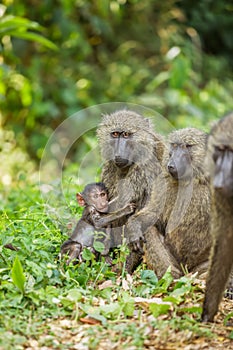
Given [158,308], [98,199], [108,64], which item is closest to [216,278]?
[158,308]

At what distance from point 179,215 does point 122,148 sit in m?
0.80

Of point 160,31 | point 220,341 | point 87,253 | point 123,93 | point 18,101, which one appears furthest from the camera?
point 160,31

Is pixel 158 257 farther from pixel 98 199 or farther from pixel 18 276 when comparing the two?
pixel 18 276

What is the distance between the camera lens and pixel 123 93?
1341cm

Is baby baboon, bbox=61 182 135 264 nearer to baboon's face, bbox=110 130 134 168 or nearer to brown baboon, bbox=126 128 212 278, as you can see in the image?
brown baboon, bbox=126 128 212 278

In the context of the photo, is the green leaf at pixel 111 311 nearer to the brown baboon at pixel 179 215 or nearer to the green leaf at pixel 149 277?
the green leaf at pixel 149 277

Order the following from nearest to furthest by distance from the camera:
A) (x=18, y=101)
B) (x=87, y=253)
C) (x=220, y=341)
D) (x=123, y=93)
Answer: (x=220, y=341) < (x=87, y=253) < (x=18, y=101) < (x=123, y=93)

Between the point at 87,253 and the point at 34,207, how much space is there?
1405 millimetres

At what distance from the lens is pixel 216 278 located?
464cm

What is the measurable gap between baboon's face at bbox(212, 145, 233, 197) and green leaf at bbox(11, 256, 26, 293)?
1403mm

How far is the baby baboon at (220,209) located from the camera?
4293mm

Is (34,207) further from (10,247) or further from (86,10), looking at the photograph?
(86,10)

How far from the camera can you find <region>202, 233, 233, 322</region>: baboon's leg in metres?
4.61

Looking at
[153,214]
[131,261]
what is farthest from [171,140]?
[131,261]
